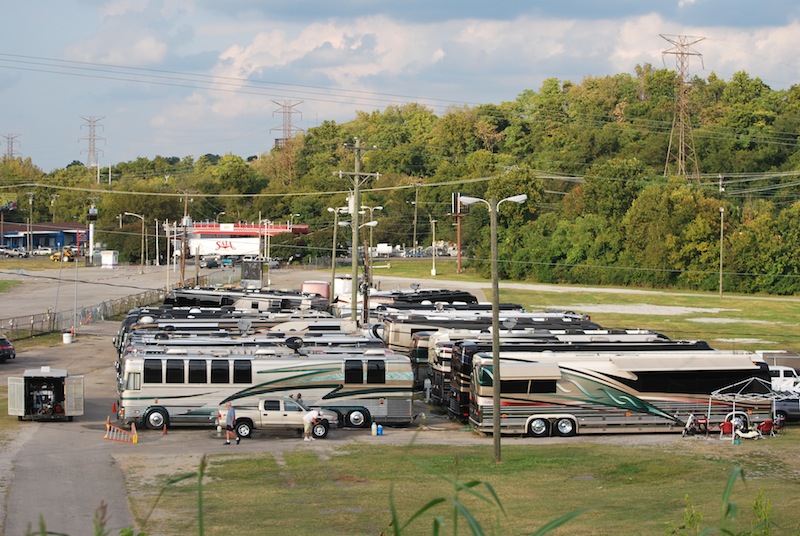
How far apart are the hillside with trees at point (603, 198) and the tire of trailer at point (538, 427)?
68714mm

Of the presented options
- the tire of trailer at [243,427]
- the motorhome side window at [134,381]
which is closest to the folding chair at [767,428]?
the tire of trailer at [243,427]

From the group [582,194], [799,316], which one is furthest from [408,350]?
[582,194]

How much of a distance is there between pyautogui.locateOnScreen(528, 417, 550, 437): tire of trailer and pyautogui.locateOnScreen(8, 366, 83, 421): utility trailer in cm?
1525

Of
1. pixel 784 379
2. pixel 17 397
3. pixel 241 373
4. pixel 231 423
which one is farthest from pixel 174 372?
pixel 784 379

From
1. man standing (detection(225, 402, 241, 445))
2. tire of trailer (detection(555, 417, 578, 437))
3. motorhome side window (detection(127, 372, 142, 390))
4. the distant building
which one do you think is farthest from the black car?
the distant building

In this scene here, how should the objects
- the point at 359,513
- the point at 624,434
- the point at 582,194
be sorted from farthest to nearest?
the point at 582,194
the point at 624,434
the point at 359,513

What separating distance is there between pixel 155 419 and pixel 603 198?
10177 cm

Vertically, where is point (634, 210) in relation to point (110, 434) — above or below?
above

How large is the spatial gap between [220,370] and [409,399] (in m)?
6.45

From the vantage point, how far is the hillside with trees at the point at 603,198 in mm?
112562

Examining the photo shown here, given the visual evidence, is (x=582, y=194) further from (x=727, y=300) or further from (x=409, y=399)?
(x=409, y=399)

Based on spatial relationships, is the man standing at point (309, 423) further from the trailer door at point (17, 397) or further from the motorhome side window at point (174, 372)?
the trailer door at point (17, 397)

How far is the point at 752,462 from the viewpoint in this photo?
30.0 m

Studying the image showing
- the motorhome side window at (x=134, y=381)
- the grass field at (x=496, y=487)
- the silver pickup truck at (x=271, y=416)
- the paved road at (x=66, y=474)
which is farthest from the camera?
the motorhome side window at (x=134, y=381)
